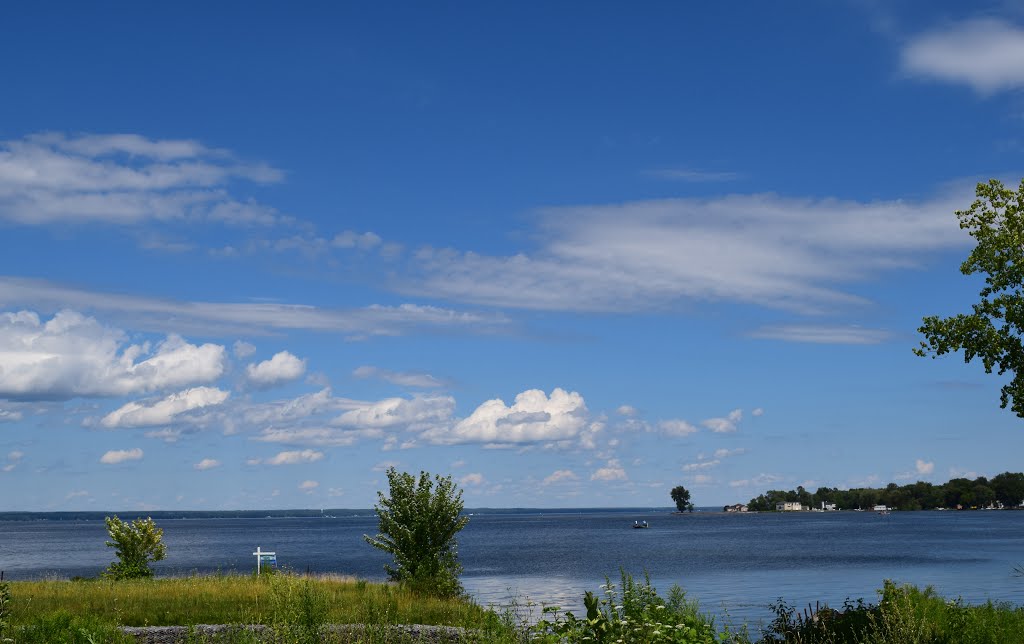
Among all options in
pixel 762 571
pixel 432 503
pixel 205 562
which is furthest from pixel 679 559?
pixel 432 503

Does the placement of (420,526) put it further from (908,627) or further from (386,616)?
(908,627)

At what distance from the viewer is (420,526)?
3403 centimetres

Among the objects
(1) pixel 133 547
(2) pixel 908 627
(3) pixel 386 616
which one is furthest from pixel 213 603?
(2) pixel 908 627

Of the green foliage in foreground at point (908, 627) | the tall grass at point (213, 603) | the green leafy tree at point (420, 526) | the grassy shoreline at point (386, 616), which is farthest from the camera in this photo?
the green leafy tree at point (420, 526)

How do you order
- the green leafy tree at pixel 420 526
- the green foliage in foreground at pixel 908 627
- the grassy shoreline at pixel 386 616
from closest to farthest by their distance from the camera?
the grassy shoreline at pixel 386 616
the green foliage in foreground at pixel 908 627
the green leafy tree at pixel 420 526

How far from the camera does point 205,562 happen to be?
108m

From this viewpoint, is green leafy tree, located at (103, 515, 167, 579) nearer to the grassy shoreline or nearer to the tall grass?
the grassy shoreline

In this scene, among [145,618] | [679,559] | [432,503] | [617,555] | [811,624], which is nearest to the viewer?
[811,624]

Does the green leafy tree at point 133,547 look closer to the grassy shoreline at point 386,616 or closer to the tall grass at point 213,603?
the grassy shoreline at point 386,616

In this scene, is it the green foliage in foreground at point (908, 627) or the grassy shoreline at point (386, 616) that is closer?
the grassy shoreline at point (386, 616)

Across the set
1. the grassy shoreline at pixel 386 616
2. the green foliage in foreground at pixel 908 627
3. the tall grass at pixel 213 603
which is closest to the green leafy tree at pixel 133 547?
the grassy shoreline at pixel 386 616

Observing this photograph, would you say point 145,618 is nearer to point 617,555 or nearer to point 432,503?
point 432,503

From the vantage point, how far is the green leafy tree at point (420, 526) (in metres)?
34.0

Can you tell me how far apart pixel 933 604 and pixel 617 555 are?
10004 centimetres
